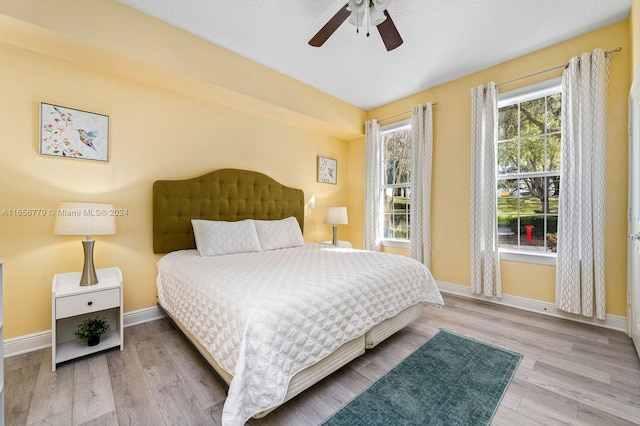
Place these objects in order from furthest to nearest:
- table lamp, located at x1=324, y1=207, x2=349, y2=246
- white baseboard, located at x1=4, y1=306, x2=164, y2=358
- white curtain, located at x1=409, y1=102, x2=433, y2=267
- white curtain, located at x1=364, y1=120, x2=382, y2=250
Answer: white curtain, located at x1=364, y1=120, x2=382, y2=250, table lamp, located at x1=324, y1=207, x2=349, y2=246, white curtain, located at x1=409, y1=102, x2=433, y2=267, white baseboard, located at x1=4, y1=306, x2=164, y2=358

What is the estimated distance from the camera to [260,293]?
1.50 metres

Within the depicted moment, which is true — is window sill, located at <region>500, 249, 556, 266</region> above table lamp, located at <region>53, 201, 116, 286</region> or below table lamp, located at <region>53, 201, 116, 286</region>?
below

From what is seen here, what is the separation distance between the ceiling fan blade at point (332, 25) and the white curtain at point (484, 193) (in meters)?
2.08

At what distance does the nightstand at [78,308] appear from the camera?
189 centimetres

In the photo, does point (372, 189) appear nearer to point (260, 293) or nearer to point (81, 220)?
point (260, 293)

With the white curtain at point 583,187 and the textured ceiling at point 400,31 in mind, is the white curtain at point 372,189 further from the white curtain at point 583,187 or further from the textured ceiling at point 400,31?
the white curtain at point 583,187

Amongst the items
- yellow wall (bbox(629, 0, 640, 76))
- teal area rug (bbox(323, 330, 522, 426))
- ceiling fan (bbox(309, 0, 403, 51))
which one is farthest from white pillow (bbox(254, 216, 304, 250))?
yellow wall (bbox(629, 0, 640, 76))

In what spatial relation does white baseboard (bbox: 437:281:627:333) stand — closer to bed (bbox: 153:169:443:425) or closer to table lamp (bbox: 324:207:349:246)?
bed (bbox: 153:169:443:425)

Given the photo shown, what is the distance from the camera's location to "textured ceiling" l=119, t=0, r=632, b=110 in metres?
2.24

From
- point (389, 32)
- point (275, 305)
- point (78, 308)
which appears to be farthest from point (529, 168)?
point (78, 308)

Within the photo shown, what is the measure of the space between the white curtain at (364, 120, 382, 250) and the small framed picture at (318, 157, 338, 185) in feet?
1.86

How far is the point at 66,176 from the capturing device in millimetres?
2279

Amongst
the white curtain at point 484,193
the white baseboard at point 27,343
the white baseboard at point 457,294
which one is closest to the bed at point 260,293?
the white baseboard at point 457,294

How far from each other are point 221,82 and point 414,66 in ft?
7.27
